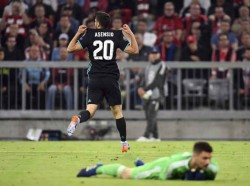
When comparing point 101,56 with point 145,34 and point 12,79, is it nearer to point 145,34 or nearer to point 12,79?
point 12,79

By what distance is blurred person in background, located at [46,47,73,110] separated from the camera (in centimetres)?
2547

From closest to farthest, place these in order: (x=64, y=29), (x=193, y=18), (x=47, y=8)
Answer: (x=193, y=18) → (x=64, y=29) → (x=47, y=8)

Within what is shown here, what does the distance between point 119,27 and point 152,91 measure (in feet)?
Result: 6.77

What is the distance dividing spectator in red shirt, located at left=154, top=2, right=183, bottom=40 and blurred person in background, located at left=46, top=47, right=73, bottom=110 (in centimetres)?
253

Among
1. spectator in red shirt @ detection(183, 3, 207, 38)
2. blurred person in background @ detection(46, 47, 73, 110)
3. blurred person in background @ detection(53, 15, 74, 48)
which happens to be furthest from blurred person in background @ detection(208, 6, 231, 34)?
blurred person in background @ detection(46, 47, 73, 110)

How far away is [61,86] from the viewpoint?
2552 centimetres

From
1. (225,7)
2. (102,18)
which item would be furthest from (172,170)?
(225,7)

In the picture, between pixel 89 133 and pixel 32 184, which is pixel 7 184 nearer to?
pixel 32 184

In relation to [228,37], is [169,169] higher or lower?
lower

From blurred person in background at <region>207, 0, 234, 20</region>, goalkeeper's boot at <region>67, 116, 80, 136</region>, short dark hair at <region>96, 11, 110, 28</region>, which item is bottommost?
goalkeeper's boot at <region>67, 116, 80, 136</region>

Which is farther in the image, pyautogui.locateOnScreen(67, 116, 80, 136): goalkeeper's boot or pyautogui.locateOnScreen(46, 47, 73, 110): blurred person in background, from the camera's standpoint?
pyautogui.locateOnScreen(46, 47, 73, 110): blurred person in background

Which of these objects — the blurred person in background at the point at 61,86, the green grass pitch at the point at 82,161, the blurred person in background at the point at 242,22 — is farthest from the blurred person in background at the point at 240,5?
the green grass pitch at the point at 82,161

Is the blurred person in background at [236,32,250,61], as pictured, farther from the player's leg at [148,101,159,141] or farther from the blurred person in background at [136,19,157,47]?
the player's leg at [148,101,159,141]

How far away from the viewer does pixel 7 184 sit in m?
12.1
